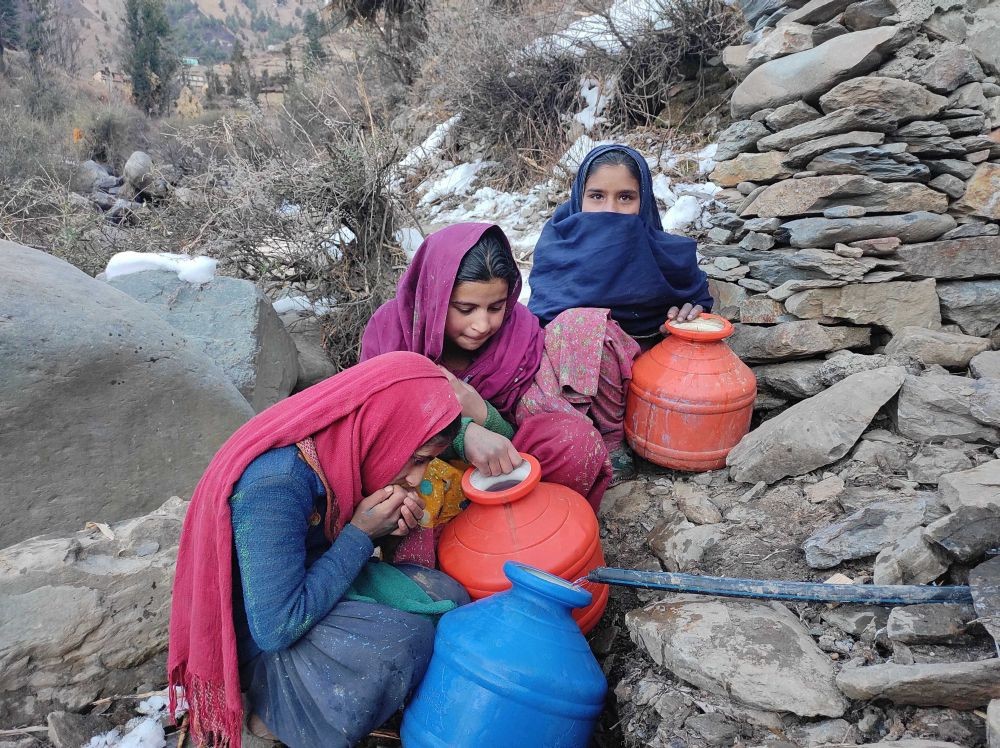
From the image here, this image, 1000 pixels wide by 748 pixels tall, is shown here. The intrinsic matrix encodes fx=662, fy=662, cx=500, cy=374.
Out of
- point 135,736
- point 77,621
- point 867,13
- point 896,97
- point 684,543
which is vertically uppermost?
point 867,13

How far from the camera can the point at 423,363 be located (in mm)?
1888

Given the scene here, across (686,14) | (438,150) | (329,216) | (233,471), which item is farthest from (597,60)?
(233,471)

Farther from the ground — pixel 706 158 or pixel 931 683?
pixel 706 158

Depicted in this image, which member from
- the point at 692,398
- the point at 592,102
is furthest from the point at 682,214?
the point at 592,102

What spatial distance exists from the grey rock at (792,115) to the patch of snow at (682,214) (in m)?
0.87

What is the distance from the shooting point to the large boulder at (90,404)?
8.26 ft

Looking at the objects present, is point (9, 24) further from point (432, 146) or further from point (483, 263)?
point (483, 263)

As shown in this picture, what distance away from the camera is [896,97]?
3047 mm

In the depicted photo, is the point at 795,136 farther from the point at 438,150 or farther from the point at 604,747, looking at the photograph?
the point at 438,150

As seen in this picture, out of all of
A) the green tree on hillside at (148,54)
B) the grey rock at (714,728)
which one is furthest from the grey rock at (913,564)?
the green tree on hillside at (148,54)

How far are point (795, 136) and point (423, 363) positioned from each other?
8.11ft

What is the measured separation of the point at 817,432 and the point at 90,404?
9.34ft

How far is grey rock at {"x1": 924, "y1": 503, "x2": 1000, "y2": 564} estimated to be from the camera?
1.55 m

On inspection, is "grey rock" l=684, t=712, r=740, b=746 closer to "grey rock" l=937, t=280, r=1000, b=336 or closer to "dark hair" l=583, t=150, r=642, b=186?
"dark hair" l=583, t=150, r=642, b=186
